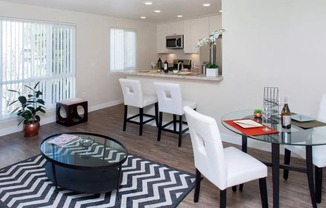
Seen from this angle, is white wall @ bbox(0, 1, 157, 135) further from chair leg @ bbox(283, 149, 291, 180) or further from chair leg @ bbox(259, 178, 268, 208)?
chair leg @ bbox(283, 149, 291, 180)

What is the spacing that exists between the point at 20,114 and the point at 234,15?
389cm

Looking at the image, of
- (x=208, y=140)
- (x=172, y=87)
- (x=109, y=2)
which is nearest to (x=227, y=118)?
(x=208, y=140)

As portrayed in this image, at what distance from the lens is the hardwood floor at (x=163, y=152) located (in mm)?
2516

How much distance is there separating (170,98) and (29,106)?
2.61 m

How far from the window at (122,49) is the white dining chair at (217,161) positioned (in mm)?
4955

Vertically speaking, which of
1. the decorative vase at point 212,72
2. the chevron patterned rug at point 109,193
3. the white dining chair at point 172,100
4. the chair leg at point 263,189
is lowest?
the chevron patterned rug at point 109,193

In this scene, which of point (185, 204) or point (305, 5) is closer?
point (185, 204)

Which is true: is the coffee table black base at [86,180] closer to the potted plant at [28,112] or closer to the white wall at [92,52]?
the potted plant at [28,112]

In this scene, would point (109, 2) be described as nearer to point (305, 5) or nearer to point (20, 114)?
point (20, 114)

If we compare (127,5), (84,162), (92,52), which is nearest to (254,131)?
(84,162)


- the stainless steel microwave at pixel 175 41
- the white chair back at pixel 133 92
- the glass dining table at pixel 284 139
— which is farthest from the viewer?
the stainless steel microwave at pixel 175 41

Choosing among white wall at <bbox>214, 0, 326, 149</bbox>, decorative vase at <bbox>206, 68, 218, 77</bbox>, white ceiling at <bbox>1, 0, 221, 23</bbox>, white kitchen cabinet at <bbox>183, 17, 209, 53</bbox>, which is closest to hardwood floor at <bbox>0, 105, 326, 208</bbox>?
white wall at <bbox>214, 0, 326, 149</bbox>

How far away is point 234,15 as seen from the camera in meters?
3.71

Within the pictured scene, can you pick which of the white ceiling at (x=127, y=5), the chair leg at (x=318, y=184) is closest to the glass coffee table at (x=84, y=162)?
the chair leg at (x=318, y=184)
